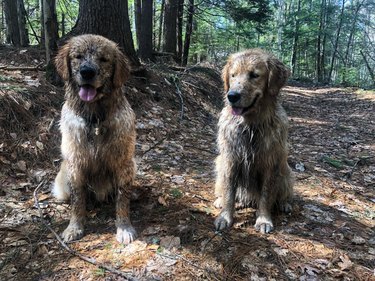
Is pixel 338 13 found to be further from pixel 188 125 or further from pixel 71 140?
pixel 71 140

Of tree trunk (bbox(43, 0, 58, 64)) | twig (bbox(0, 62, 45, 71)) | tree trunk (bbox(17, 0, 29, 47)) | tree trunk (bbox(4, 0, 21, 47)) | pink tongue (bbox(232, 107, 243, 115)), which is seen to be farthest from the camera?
tree trunk (bbox(17, 0, 29, 47))

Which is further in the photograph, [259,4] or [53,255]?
[259,4]

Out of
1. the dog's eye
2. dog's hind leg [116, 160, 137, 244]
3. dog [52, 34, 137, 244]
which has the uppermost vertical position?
the dog's eye

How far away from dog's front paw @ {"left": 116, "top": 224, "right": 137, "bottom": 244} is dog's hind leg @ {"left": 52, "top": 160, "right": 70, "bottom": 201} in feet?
2.82

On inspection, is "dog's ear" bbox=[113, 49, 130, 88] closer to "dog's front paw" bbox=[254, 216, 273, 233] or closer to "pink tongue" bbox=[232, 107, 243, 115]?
"pink tongue" bbox=[232, 107, 243, 115]

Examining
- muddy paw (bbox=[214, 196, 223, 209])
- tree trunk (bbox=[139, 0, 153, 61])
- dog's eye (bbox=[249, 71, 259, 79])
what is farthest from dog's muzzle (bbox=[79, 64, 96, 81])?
tree trunk (bbox=[139, 0, 153, 61])

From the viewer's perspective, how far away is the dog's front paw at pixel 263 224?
3.76 m

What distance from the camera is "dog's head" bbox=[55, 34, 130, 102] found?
10.7ft

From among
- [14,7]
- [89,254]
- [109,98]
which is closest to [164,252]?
[89,254]

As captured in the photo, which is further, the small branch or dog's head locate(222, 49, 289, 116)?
the small branch

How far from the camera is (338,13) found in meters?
34.2

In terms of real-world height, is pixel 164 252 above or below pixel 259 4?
below

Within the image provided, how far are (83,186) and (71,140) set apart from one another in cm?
53

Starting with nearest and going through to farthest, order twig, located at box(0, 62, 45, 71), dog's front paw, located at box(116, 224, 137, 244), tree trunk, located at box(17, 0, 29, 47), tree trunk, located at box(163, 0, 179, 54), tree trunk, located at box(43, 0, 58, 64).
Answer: dog's front paw, located at box(116, 224, 137, 244)
tree trunk, located at box(43, 0, 58, 64)
twig, located at box(0, 62, 45, 71)
tree trunk, located at box(17, 0, 29, 47)
tree trunk, located at box(163, 0, 179, 54)
